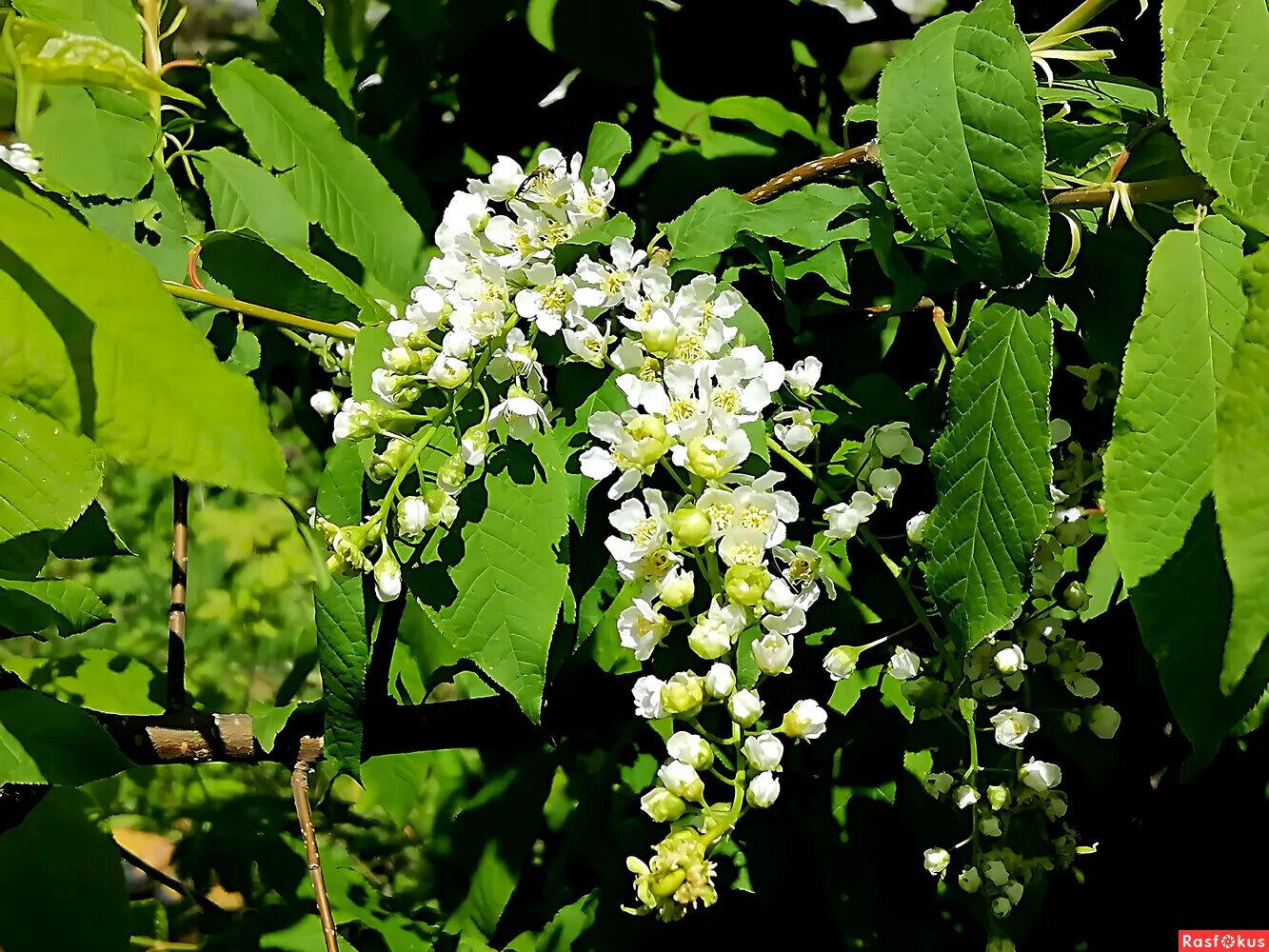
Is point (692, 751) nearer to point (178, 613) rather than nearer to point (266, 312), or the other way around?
point (266, 312)

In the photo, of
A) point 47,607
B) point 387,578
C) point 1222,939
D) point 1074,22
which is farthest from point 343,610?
point 1222,939

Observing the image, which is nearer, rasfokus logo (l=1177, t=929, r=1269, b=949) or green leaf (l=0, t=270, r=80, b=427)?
green leaf (l=0, t=270, r=80, b=427)

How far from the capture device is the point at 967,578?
1074 mm

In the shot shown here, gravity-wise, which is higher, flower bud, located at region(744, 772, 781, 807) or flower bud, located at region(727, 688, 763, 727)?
flower bud, located at region(727, 688, 763, 727)

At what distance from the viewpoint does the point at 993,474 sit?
1066mm

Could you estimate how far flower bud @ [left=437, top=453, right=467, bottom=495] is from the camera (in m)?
1.06

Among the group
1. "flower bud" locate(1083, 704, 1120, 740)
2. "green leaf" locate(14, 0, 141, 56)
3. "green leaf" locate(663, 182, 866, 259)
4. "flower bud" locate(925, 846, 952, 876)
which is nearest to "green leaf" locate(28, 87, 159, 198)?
"green leaf" locate(14, 0, 141, 56)

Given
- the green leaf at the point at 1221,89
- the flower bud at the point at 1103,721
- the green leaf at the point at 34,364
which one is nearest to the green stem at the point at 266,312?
the green leaf at the point at 34,364

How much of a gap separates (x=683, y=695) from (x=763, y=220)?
22.0 inches

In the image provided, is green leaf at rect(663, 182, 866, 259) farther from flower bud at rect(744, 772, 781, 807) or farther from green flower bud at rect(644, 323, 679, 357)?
flower bud at rect(744, 772, 781, 807)

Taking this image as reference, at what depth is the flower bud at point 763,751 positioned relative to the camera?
1028 mm

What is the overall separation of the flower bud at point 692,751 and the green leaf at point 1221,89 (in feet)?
2.21

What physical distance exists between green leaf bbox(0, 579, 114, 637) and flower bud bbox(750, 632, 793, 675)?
0.87 meters

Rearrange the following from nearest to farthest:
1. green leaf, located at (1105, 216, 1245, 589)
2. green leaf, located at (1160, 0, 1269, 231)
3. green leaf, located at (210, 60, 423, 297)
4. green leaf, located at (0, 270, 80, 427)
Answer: green leaf, located at (0, 270, 80, 427) < green leaf, located at (1160, 0, 1269, 231) < green leaf, located at (1105, 216, 1245, 589) < green leaf, located at (210, 60, 423, 297)
